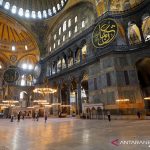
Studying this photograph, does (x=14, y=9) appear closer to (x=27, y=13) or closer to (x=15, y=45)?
(x=27, y=13)

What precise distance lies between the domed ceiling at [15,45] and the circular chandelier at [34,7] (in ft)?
11.9

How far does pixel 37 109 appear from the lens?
26922 millimetres

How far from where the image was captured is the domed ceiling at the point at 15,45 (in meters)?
30.7

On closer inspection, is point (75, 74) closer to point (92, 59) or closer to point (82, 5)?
point (92, 59)

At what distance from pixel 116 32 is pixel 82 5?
9705 mm

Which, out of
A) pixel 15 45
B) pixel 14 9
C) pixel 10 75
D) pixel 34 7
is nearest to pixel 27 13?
pixel 34 7

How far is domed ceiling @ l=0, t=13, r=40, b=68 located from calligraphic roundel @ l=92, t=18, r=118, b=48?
1598 centimetres

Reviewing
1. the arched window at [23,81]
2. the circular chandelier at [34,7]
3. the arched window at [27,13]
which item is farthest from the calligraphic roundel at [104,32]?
the arched window at [23,81]

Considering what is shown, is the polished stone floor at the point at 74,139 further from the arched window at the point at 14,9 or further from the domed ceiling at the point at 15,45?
the arched window at the point at 14,9

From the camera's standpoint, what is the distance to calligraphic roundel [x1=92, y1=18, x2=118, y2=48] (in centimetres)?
1554

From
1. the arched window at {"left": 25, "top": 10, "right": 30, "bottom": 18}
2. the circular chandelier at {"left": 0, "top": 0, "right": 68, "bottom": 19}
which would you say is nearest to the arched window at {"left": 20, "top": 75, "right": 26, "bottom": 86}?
the arched window at {"left": 25, "top": 10, "right": 30, "bottom": 18}

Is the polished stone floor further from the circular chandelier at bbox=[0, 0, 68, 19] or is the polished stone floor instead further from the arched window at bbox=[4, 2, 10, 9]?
the arched window at bbox=[4, 2, 10, 9]

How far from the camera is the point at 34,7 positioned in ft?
95.8

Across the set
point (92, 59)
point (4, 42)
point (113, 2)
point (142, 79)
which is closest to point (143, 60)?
point (142, 79)
